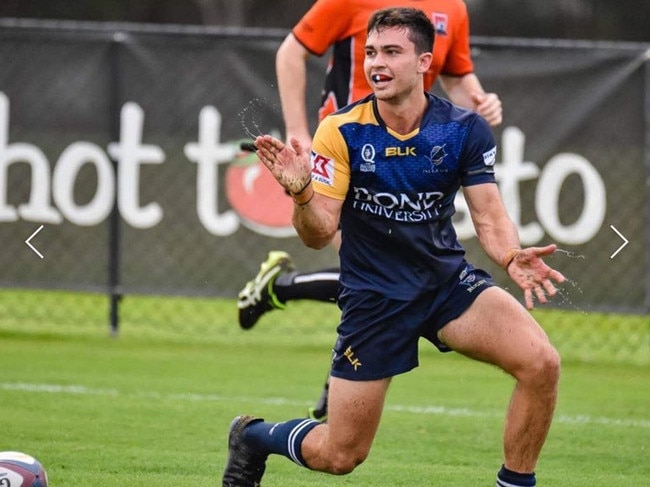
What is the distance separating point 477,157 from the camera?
216 inches

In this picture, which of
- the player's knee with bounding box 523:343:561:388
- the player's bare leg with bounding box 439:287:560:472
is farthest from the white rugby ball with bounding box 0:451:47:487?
the player's knee with bounding box 523:343:561:388

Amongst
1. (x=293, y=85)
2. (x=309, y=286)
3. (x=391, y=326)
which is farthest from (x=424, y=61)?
(x=309, y=286)

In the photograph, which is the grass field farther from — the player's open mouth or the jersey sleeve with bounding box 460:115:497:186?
the player's open mouth

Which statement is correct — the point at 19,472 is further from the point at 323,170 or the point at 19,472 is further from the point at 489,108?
the point at 489,108

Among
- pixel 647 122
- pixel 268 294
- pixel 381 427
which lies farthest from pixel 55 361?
pixel 647 122

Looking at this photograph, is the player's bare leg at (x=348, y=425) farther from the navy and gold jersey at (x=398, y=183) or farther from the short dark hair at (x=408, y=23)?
the short dark hair at (x=408, y=23)

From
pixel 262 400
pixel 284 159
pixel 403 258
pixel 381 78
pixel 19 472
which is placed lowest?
pixel 262 400

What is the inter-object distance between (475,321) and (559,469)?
1473 millimetres

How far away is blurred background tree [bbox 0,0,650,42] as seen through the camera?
927 inches

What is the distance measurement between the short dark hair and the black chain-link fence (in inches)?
178

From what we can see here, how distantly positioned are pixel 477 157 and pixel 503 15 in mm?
18900

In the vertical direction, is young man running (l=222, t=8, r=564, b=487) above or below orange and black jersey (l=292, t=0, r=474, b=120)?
below

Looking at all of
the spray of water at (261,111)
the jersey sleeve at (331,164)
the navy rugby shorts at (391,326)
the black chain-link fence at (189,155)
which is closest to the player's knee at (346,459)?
the navy rugby shorts at (391,326)

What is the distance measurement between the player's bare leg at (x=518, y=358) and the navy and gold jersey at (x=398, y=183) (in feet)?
0.69
